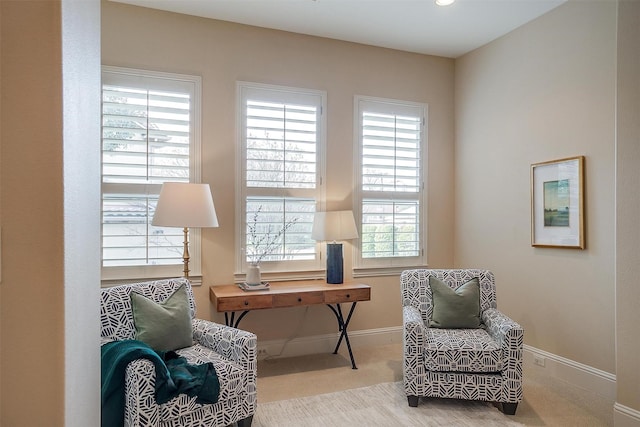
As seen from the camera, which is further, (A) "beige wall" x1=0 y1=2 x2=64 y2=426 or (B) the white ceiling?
(B) the white ceiling

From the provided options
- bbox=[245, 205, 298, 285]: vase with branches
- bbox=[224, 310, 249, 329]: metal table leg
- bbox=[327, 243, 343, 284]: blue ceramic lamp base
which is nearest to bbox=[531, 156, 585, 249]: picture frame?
bbox=[327, 243, 343, 284]: blue ceramic lamp base

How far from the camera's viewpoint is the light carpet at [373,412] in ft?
8.66

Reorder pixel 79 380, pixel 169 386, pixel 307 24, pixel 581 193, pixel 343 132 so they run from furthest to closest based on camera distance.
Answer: pixel 343 132, pixel 307 24, pixel 581 193, pixel 169 386, pixel 79 380

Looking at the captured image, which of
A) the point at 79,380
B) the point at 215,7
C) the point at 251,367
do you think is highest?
the point at 215,7

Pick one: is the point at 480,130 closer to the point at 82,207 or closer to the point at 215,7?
the point at 215,7

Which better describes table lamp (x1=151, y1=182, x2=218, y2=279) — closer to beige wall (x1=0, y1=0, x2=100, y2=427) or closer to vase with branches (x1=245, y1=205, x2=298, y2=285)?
vase with branches (x1=245, y1=205, x2=298, y2=285)

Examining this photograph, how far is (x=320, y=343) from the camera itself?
399 cm

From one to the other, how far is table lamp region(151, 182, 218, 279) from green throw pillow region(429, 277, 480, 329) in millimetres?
1821

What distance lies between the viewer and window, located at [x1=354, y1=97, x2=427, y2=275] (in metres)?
4.19

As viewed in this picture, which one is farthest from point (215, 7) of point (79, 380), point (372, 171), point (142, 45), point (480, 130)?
point (79, 380)

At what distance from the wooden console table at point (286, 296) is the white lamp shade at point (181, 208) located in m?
0.62

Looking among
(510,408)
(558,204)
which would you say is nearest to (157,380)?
(510,408)

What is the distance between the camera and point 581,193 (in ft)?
10.6

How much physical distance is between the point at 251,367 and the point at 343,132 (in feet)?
8.00
